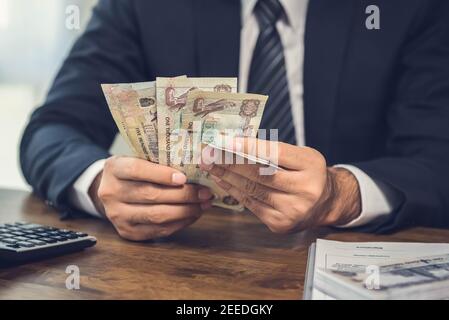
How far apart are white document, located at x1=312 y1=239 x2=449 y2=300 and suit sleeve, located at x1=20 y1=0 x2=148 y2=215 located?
0.48 m

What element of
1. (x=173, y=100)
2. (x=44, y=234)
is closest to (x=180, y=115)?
(x=173, y=100)

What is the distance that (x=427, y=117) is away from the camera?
129cm

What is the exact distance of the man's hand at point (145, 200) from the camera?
0.90 metres

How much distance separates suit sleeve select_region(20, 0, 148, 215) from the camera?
1144 millimetres

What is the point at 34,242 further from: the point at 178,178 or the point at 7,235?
the point at 178,178

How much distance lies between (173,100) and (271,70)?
0.55m

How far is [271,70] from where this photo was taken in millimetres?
1391

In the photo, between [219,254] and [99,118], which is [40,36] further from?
[219,254]
